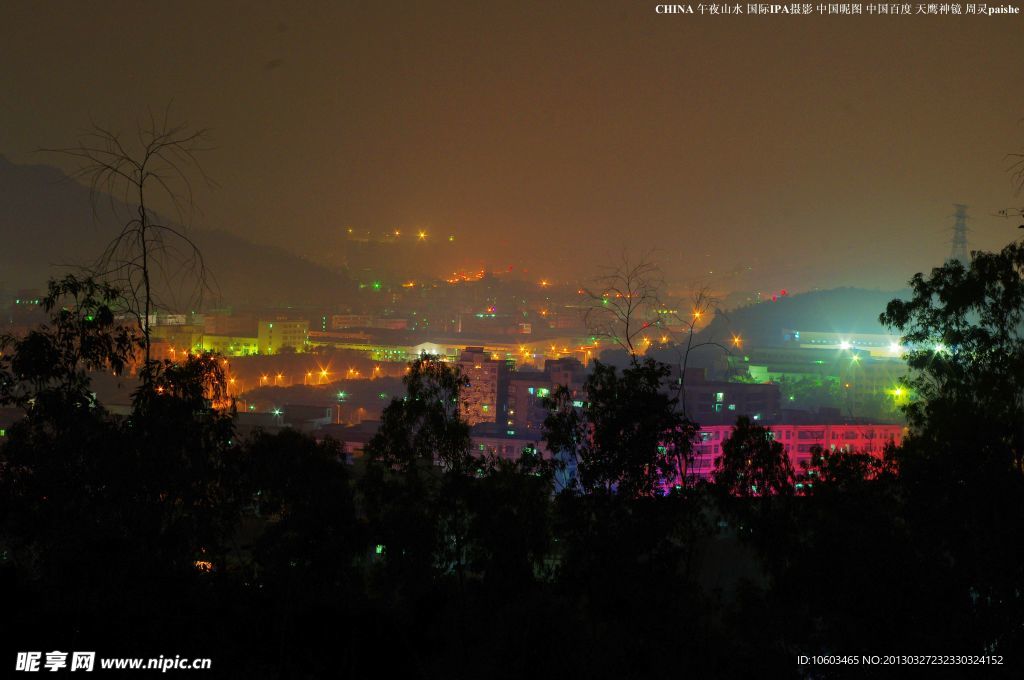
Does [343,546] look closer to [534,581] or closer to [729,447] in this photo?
[534,581]

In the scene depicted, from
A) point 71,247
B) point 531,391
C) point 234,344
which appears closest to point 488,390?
point 531,391

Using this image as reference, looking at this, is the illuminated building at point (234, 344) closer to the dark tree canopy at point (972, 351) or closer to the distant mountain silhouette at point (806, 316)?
the distant mountain silhouette at point (806, 316)

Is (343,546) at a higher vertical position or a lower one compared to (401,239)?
lower

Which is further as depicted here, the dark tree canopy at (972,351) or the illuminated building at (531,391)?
the illuminated building at (531,391)

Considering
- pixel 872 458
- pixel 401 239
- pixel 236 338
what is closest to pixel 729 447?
pixel 872 458

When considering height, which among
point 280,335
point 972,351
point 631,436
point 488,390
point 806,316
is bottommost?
point 488,390

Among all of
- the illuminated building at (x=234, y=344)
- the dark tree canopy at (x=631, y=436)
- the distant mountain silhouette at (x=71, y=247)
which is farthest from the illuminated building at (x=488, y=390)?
the distant mountain silhouette at (x=71, y=247)

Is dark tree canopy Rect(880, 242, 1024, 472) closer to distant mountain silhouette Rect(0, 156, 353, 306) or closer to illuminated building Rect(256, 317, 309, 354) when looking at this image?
illuminated building Rect(256, 317, 309, 354)

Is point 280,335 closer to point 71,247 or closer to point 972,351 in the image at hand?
point 71,247
